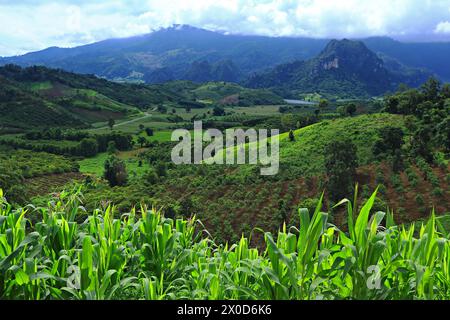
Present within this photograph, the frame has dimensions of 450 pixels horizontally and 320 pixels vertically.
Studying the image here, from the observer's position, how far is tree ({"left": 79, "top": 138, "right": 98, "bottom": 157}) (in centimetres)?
9762

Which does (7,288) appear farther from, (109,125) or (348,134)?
(109,125)

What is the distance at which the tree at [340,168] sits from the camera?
39.7 meters

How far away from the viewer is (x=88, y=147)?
98.3 metres

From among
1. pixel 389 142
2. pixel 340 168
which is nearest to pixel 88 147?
pixel 389 142

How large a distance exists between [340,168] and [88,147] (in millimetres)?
71232

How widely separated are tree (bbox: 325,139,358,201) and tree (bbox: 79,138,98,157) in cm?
6702

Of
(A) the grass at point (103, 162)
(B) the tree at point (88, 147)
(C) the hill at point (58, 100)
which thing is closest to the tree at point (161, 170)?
(A) the grass at point (103, 162)

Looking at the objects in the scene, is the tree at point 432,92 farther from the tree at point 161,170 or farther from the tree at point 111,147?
the tree at point 111,147

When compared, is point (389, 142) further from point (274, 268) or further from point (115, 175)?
point (274, 268)

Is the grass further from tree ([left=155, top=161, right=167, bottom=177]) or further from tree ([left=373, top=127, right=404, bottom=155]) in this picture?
tree ([left=373, top=127, right=404, bottom=155])

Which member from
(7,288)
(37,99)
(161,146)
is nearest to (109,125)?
(37,99)

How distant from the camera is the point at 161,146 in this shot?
96.1 m

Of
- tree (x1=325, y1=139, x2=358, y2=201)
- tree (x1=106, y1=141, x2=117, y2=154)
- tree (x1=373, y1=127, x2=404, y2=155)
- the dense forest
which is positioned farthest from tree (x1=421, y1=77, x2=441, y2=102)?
tree (x1=106, y1=141, x2=117, y2=154)

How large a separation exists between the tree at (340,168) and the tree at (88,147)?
6702 centimetres
